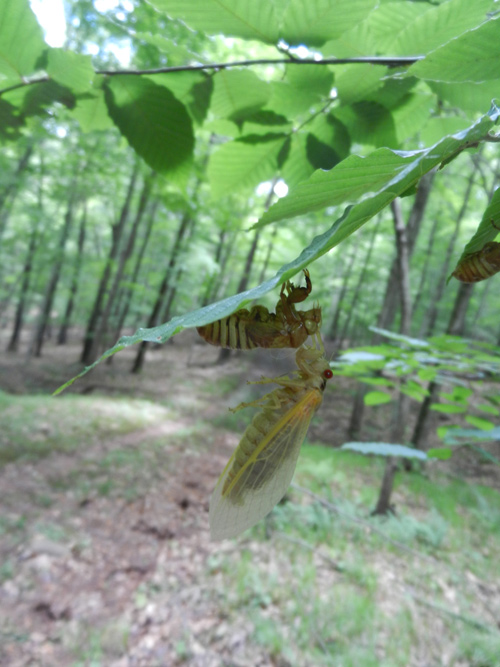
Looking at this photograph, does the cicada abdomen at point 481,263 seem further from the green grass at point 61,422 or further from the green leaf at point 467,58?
the green grass at point 61,422

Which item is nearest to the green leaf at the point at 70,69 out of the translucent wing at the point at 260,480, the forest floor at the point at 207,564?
the forest floor at the point at 207,564

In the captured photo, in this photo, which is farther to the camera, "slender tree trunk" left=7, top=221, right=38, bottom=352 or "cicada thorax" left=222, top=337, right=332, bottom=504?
"slender tree trunk" left=7, top=221, right=38, bottom=352

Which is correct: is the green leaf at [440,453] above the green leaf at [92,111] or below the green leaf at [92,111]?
below

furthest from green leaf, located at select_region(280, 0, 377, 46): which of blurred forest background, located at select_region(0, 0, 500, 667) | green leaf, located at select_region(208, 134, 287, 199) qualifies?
green leaf, located at select_region(208, 134, 287, 199)

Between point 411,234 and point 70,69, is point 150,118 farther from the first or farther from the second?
point 411,234

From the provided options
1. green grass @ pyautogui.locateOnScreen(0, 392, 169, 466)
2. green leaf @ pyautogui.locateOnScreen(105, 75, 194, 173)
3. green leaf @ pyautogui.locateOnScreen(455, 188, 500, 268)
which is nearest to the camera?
green leaf @ pyautogui.locateOnScreen(455, 188, 500, 268)

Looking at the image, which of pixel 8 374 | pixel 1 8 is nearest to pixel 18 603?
pixel 1 8

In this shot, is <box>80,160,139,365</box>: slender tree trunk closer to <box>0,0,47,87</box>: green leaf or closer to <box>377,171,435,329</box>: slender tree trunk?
<box>377,171,435,329</box>: slender tree trunk

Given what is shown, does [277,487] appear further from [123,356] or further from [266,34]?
[123,356]
